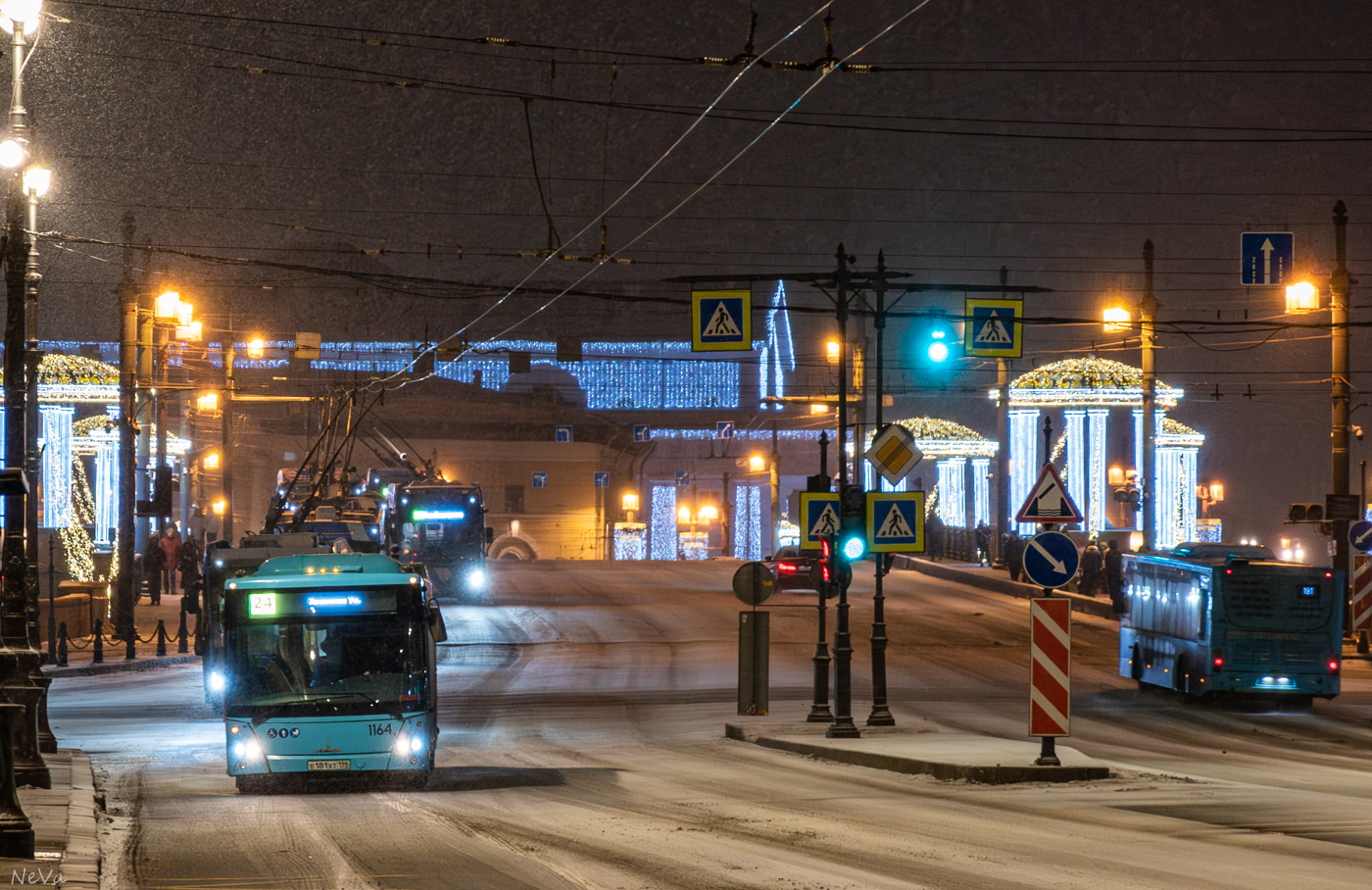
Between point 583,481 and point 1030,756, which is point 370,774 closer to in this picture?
point 1030,756

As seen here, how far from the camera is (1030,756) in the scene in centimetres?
1686

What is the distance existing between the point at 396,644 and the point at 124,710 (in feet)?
35.7

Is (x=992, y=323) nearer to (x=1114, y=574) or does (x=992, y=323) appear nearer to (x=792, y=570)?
(x=1114, y=574)

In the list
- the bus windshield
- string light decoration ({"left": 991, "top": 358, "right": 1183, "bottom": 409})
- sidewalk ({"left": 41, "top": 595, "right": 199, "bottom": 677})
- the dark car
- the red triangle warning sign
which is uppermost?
string light decoration ({"left": 991, "top": 358, "right": 1183, "bottom": 409})

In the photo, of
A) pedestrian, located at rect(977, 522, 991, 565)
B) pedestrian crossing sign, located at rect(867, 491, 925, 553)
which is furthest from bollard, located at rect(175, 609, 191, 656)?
pedestrian, located at rect(977, 522, 991, 565)

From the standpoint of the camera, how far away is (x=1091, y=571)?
155ft

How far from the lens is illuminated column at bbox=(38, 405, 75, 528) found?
158ft

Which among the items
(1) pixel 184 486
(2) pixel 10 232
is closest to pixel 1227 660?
(2) pixel 10 232

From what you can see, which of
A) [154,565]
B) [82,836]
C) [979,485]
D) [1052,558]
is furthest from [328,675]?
[979,485]

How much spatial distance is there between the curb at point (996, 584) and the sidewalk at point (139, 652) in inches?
845

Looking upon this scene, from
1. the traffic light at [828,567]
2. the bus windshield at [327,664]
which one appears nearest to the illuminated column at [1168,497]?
the traffic light at [828,567]

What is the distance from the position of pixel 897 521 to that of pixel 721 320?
3843mm

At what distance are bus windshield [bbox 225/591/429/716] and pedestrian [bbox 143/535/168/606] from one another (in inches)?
1180

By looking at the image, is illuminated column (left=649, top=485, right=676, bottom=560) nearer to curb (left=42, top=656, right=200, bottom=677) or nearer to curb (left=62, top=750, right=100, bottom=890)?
curb (left=42, top=656, right=200, bottom=677)
